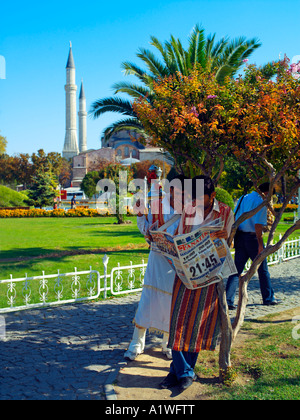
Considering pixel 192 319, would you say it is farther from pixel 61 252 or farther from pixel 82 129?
pixel 82 129

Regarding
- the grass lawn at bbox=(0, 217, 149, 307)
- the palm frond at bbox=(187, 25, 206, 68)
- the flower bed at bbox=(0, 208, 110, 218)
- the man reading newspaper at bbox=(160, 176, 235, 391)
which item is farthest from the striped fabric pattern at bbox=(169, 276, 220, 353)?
the flower bed at bbox=(0, 208, 110, 218)

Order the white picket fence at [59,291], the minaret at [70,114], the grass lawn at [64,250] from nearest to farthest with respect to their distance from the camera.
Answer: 1. the white picket fence at [59,291]
2. the grass lawn at [64,250]
3. the minaret at [70,114]

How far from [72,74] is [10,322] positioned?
259ft

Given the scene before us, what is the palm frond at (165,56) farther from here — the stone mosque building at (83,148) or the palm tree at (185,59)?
the stone mosque building at (83,148)

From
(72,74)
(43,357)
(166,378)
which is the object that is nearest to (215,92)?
(166,378)

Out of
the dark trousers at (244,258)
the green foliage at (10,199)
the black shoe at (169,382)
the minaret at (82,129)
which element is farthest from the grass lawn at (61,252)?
the minaret at (82,129)

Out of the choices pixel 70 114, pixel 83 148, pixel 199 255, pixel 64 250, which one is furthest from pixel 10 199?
pixel 83 148

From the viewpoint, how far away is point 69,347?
4.35m

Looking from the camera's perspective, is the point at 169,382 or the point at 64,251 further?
the point at 64,251

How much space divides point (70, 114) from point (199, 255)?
A: 81.9 metres

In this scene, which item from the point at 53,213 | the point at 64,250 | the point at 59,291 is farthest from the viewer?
the point at 53,213

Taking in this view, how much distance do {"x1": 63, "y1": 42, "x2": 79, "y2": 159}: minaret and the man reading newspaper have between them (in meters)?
79.1

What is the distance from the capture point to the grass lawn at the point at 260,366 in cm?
318
